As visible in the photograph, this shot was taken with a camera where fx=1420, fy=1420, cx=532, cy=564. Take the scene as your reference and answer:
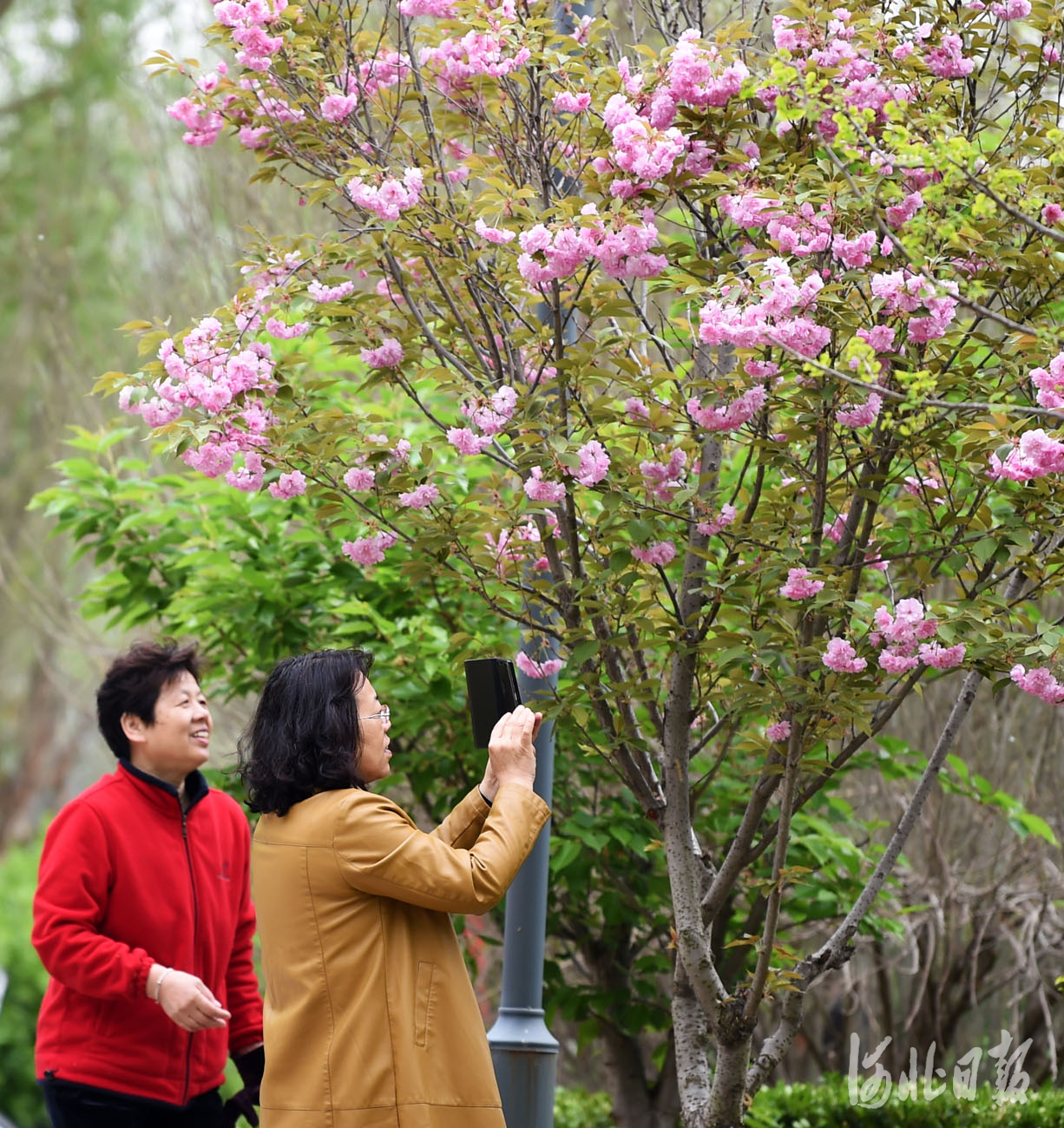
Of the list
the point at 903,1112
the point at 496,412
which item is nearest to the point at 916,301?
the point at 496,412

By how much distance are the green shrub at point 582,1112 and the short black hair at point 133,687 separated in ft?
10.7

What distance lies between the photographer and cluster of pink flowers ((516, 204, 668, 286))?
10.5ft

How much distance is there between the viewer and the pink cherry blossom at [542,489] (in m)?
3.31

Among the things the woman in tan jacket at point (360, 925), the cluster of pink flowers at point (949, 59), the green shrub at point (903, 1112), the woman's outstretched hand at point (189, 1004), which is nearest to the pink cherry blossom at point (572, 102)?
the cluster of pink flowers at point (949, 59)

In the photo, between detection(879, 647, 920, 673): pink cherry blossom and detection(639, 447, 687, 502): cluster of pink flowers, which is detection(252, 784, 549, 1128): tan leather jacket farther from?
detection(639, 447, 687, 502): cluster of pink flowers

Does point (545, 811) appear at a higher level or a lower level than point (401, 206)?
lower

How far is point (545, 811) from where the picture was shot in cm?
280

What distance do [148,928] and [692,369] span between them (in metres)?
2.09

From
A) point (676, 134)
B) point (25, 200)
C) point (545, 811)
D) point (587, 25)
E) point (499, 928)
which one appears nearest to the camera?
point (545, 811)

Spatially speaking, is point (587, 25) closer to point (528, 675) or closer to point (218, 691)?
point (528, 675)

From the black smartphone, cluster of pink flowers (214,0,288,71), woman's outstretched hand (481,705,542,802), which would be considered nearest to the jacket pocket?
woman's outstretched hand (481,705,542,802)

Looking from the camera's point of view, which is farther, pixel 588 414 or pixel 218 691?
pixel 218 691

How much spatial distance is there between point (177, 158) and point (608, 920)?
18.9 feet

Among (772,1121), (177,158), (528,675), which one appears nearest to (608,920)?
(772,1121)
